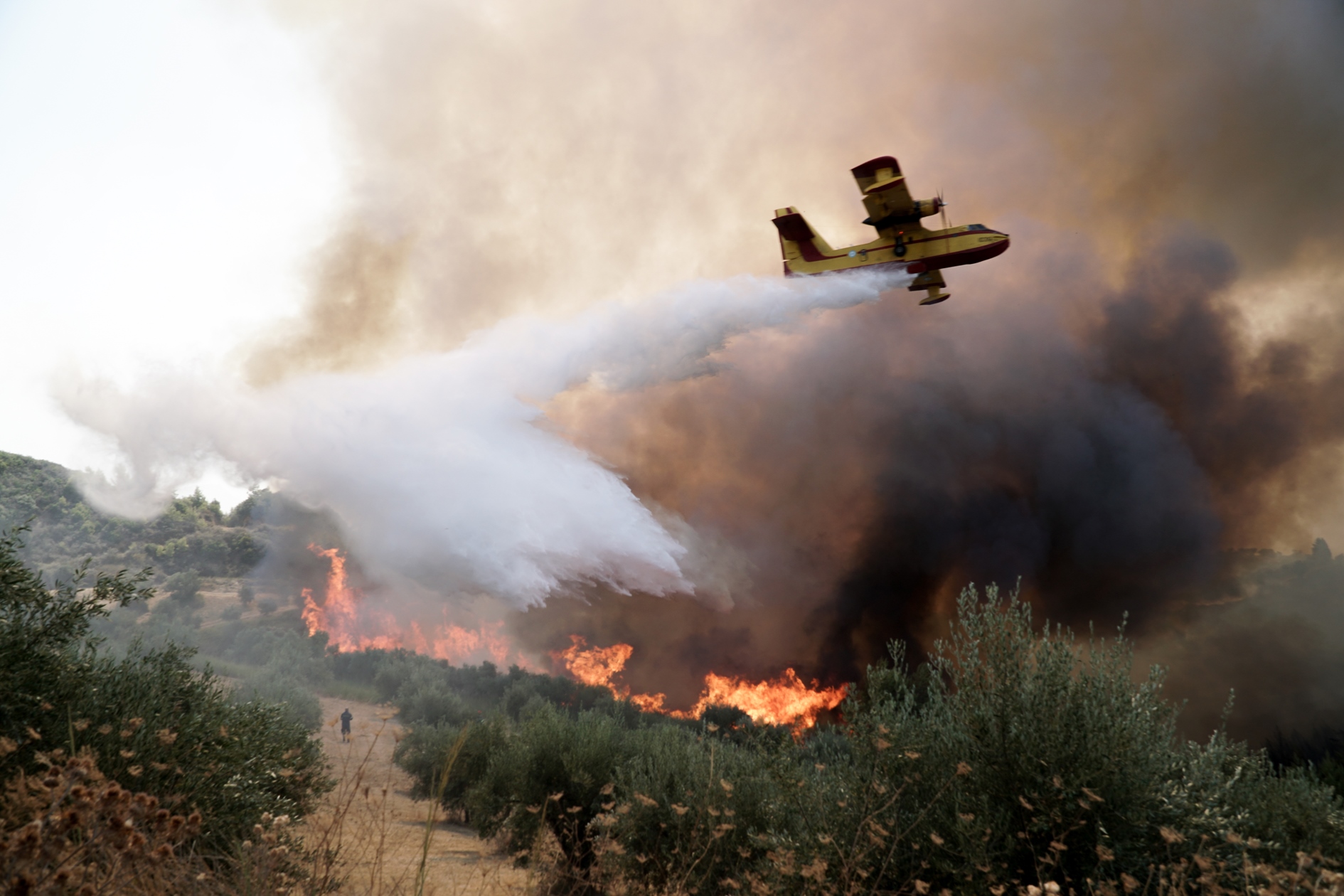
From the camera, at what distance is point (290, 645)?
5322 centimetres

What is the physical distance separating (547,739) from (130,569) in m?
90.1

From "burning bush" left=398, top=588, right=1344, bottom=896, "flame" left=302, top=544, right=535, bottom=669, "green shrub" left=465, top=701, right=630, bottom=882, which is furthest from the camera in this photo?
"flame" left=302, top=544, right=535, bottom=669

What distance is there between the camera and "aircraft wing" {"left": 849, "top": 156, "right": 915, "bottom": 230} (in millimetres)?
19938

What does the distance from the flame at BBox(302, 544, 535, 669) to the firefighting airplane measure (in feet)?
146

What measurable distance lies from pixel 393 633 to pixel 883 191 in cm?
6523

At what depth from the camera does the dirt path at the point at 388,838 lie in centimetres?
544

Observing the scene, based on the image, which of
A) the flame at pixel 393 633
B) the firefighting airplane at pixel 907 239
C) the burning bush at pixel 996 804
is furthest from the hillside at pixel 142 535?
the burning bush at pixel 996 804

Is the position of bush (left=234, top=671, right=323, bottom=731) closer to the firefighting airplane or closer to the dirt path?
the dirt path

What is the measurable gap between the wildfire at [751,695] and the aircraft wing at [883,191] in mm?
35379

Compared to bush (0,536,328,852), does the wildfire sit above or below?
below

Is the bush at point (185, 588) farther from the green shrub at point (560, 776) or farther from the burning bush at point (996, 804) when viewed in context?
the burning bush at point (996, 804)

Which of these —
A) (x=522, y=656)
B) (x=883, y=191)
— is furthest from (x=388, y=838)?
(x=522, y=656)

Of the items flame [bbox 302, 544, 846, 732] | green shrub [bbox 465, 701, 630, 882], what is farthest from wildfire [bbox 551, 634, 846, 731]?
green shrub [bbox 465, 701, 630, 882]

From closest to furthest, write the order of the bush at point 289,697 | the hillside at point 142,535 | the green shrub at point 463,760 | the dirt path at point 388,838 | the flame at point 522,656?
the dirt path at point 388,838, the green shrub at point 463,760, the bush at point 289,697, the flame at point 522,656, the hillside at point 142,535
